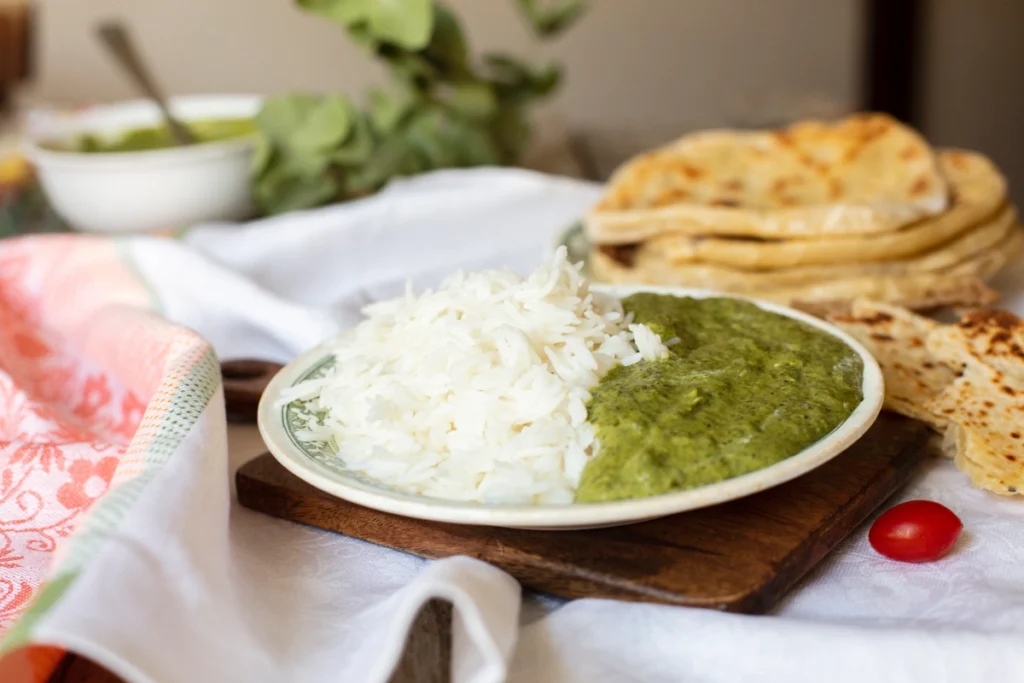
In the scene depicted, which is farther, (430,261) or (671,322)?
(430,261)

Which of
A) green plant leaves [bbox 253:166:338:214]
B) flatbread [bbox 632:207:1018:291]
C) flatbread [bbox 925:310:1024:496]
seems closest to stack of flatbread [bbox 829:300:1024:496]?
flatbread [bbox 925:310:1024:496]

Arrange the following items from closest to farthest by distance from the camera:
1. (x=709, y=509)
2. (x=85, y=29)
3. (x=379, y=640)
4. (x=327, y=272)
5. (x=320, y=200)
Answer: (x=379, y=640)
(x=709, y=509)
(x=327, y=272)
(x=320, y=200)
(x=85, y=29)

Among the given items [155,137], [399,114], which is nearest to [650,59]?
[399,114]

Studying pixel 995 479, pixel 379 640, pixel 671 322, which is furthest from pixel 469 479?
pixel 995 479

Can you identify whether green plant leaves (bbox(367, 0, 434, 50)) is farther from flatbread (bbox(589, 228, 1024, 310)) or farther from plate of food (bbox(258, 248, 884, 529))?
plate of food (bbox(258, 248, 884, 529))

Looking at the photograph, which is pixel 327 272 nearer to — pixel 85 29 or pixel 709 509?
pixel 709 509

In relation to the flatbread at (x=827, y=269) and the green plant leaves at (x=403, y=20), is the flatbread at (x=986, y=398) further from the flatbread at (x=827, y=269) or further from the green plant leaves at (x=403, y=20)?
the green plant leaves at (x=403, y=20)

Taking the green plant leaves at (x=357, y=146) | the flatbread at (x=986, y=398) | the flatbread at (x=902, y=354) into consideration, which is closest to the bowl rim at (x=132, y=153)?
the green plant leaves at (x=357, y=146)
